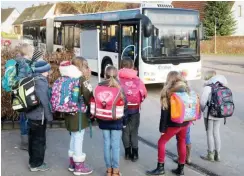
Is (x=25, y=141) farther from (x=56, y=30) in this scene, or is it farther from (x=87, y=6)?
(x=87, y=6)

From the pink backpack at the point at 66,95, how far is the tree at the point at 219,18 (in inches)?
1507

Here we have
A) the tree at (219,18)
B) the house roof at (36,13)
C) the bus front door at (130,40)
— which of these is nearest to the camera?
the bus front door at (130,40)

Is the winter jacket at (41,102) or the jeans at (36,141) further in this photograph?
the jeans at (36,141)

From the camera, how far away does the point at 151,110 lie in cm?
1047

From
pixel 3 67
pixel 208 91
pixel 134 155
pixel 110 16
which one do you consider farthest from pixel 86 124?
pixel 110 16

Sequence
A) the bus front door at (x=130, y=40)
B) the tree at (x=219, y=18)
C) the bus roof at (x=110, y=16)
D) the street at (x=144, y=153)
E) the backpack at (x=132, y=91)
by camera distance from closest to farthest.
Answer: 1. the street at (x=144, y=153)
2. the backpack at (x=132, y=91)
3. the bus front door at (x=130, y=40)
4. the bus roof at (x=110, y=16)
5. the tree at (x=219, y=18)

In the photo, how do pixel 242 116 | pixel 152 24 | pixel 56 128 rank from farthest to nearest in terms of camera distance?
pixel 152 24 < pixel 242 116 < pixel 56 128

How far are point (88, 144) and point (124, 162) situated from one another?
110 cm

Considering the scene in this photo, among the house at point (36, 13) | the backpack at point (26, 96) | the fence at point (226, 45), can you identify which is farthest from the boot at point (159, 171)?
the house at point (36, 13)

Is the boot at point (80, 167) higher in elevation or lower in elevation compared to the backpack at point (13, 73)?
lower

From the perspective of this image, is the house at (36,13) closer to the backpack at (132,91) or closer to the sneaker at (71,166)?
the backpack at (132,91)

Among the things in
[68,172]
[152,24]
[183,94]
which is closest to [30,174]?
[68,172]

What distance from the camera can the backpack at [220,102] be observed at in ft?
19.5

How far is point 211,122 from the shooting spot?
6.18 meters
